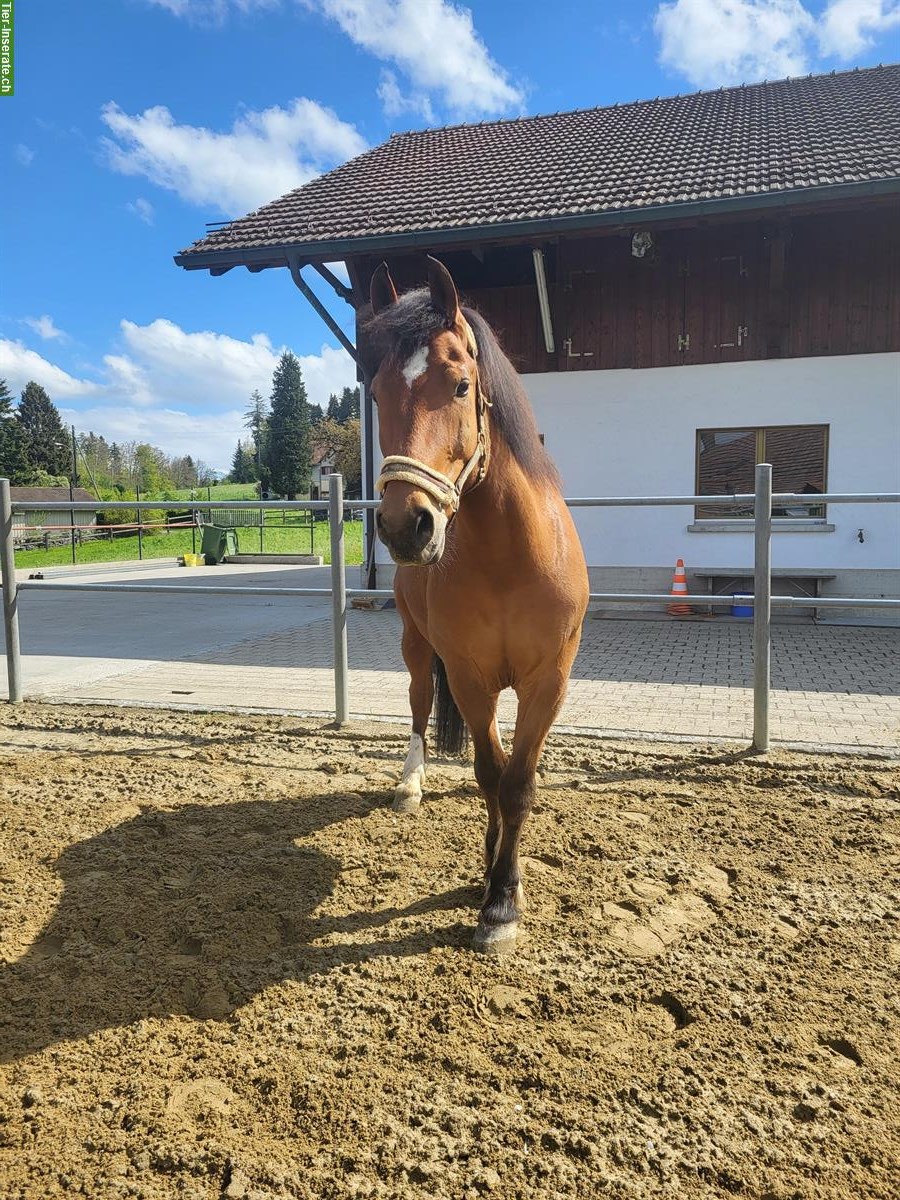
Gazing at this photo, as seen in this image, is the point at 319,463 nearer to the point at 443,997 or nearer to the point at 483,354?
the point at 483,354

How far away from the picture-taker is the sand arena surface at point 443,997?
1.44m

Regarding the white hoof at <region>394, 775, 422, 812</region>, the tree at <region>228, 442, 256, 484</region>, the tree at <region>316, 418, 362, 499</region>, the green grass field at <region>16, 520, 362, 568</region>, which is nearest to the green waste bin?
the green grass field at <region>16, 520, 362, 568</region>

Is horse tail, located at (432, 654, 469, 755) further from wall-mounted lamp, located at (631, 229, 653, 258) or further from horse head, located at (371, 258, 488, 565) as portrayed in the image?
wall-mounted lamp, located at (631, 229, 653, 258)

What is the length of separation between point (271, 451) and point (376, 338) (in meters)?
62.1

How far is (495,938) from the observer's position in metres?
2.18

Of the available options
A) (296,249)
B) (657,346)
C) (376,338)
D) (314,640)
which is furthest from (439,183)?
(376,338)

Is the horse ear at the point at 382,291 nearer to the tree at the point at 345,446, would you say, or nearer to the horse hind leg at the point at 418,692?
the horse hind leg at the point at 418,692

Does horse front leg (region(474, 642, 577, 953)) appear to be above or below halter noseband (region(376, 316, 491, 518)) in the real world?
below

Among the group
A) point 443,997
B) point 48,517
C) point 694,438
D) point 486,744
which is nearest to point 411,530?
point 486,744

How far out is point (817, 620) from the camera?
8.42 metres

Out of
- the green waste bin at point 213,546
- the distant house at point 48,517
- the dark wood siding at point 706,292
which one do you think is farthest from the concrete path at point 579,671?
the green waste bin at point 213,546

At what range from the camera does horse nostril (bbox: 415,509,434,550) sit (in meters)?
1.66

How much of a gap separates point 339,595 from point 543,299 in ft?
19.9

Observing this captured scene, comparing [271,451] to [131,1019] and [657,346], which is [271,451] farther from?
Answer: [131,1019]
